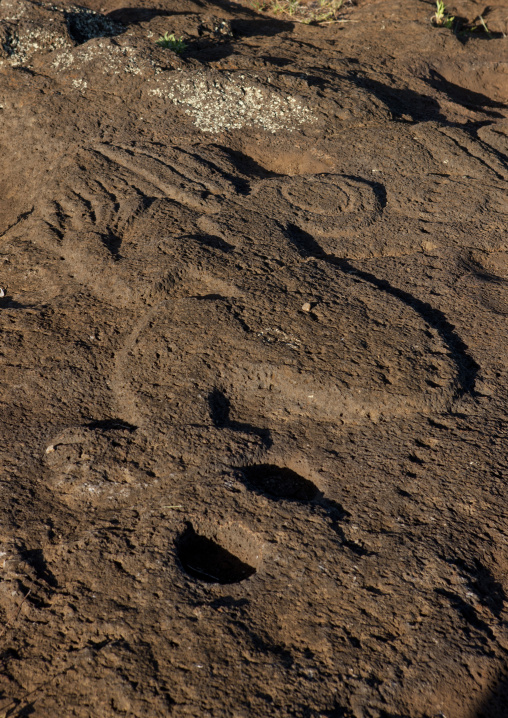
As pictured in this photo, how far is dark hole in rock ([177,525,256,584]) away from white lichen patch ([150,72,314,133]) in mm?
2554

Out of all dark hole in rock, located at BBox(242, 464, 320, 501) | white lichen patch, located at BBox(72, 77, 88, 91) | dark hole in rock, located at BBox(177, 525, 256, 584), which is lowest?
dark hole in rock, located at BBox(177, 525, 256, 584)

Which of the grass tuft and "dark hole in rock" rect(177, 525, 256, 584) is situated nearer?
"dark hole in rock" rect(177, 525, 256, 584)

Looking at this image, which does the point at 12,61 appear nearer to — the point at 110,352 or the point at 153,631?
the point at 110,352

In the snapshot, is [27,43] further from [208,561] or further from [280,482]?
[208,561]

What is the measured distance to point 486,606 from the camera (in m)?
1.53

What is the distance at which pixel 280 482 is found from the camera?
1.90 meters

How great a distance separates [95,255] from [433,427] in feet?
5.10

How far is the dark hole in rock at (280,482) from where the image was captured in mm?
1857

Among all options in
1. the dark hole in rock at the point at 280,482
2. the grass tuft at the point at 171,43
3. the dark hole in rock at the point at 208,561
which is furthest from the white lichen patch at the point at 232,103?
the dark hole in rock at the point at 208,561

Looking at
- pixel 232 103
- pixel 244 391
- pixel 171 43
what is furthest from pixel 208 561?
pixel 171 43

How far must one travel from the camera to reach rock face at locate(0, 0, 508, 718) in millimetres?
1437

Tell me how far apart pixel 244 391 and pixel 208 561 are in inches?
24.2

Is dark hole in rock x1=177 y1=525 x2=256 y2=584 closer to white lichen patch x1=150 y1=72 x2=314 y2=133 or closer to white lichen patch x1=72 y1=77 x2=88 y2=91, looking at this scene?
white lichen patch x1=150 y1=72 x2=314 y2=133

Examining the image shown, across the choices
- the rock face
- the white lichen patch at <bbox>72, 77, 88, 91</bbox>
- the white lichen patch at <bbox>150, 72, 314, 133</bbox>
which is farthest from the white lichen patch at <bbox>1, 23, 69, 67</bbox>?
the white lichen patch at <bbox>150, 72, 314, 133</bbox>
